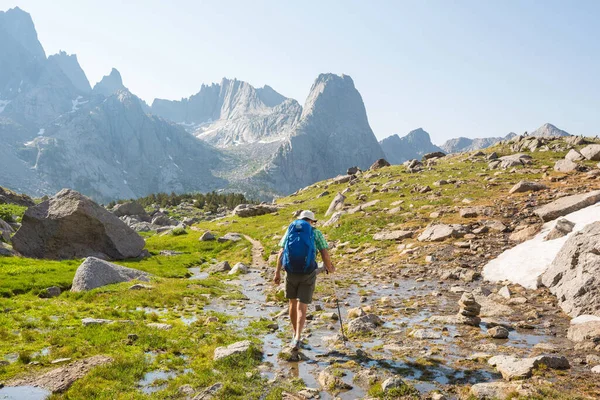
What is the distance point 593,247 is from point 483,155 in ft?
183

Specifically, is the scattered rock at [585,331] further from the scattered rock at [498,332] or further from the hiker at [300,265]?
the hiker at [300,265]

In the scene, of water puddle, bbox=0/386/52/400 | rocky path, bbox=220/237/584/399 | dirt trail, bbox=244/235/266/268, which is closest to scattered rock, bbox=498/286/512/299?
rocky path, bbox=220/237/584/399

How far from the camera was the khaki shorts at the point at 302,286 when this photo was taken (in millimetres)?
11250

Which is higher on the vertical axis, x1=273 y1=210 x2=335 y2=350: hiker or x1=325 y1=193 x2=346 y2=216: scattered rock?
x1=325 y1=193 x2=346 y2=216: scattered rock

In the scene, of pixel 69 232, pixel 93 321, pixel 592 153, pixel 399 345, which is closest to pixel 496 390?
pixel 399 345

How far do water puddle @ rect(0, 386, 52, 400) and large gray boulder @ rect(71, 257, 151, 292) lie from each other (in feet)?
49.0

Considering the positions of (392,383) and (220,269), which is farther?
(220,269)

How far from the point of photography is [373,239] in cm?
3175

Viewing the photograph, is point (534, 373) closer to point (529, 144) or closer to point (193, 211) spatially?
point (529, 144)

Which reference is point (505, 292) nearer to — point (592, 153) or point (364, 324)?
point (364, 324)

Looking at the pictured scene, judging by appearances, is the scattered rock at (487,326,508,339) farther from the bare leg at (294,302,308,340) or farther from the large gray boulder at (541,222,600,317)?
the bare leg at (294,302,308,340)

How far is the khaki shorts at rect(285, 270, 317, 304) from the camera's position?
443 inches

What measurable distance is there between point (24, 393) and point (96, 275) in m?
16.7

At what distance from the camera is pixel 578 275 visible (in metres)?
Answer: 13.6
